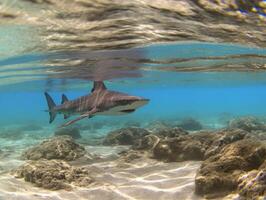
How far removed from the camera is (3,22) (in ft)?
31.5

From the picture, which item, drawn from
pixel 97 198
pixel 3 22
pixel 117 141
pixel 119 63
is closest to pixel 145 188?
pixel 97 198

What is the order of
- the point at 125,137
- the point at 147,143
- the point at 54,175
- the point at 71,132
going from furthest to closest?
the point at 71,132
the point at 125,137
the point at 147,143
the point at 54,175

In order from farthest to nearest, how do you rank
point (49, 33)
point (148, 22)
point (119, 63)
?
point (119, 63), point (49, 33), point (148, 22)

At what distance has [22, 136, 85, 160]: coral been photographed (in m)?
11.5

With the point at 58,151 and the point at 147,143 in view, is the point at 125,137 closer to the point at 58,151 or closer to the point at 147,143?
the point at 147,143

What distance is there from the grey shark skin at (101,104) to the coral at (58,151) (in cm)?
129

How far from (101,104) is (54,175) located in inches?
111

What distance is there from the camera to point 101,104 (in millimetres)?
9727

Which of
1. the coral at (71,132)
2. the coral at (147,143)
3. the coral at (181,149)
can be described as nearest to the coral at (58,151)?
the coral at (147,143)

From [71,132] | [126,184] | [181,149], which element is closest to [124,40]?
[181,149]

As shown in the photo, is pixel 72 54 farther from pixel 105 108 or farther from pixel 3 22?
pixel 105 108

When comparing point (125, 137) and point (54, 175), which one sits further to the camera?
point (125, 137)

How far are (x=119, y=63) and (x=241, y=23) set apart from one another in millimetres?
9478

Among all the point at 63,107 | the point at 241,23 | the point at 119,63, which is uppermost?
the point at 241,23
